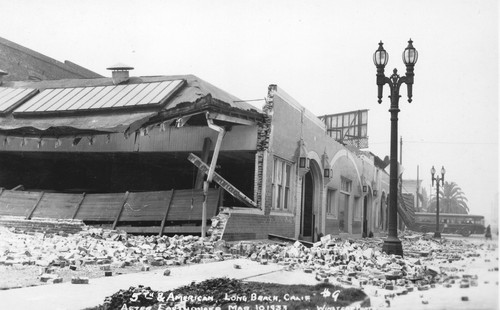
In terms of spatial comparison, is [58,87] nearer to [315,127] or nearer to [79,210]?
[79,210]

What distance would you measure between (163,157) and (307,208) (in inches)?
A: 269

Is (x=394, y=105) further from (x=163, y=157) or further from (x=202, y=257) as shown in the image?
(x=163, y=157)

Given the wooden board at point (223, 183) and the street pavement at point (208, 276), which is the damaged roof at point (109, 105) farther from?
the street pavement at point (208, 276)

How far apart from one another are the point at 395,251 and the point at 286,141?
7000mm

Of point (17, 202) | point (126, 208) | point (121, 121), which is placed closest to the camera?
point (121, 121)

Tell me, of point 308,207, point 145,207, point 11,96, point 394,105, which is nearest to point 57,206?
point 145,207

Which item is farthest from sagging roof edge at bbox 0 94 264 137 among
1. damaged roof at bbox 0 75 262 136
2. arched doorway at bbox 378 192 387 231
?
arched doorway at bbox 378 192 387 231

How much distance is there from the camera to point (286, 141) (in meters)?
18.0

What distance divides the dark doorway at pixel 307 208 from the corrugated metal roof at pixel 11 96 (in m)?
11.7

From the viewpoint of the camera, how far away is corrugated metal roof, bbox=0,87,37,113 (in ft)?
62.2

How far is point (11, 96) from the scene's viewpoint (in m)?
20.2

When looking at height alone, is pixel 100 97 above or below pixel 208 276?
above

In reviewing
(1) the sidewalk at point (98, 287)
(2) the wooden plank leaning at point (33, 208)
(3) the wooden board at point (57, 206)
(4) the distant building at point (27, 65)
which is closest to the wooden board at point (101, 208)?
(3) the wooden board at point (57, 206)

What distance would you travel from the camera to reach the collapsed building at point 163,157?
15.2 metres
